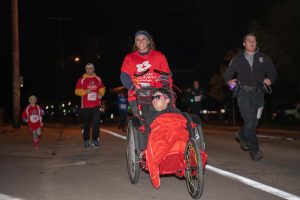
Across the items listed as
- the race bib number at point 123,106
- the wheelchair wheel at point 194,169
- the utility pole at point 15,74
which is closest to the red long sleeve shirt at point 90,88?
the wheelchair wheel at point 194,169

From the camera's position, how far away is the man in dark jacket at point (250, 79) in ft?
28.0

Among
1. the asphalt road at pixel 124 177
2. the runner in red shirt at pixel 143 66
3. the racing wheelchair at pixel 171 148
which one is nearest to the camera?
the racing wheelchair at pixel 171 148

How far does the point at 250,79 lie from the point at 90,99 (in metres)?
4.73

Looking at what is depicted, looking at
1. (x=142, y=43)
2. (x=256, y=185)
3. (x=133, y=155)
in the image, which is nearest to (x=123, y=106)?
(x=142, y=43)

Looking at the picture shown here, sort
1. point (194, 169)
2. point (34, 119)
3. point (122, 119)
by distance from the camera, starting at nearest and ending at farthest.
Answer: point (194, 169), point (34, 119), point (122, 119)

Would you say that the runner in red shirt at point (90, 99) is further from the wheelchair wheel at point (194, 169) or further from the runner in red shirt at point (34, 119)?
the wheelchair wheel at point (194, 169)

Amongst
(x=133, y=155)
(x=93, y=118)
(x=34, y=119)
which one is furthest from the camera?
(x=34, y=119)

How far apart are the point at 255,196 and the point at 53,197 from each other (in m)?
2.46

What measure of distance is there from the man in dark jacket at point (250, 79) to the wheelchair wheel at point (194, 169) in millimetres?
3239

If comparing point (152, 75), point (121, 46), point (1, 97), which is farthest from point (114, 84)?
point (152, 75)

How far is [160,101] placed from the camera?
20.9 feet

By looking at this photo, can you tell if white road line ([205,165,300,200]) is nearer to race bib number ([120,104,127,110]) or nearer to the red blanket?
the red blanket

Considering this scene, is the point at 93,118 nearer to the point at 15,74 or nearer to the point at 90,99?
the point at 90,99

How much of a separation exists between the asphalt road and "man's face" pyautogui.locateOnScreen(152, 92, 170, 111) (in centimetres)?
106
